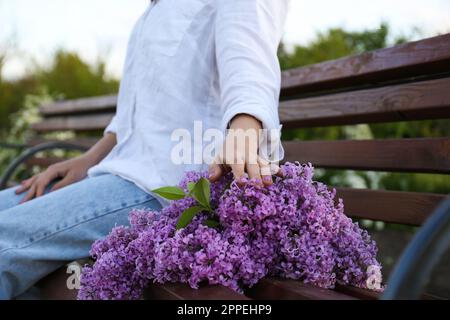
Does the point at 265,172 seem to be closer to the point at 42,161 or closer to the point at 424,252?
the point at 424,252

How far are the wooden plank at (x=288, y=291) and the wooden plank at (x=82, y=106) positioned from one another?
2919 mm

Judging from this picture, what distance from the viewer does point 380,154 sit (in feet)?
6.23

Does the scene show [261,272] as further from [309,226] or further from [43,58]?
[43,58]

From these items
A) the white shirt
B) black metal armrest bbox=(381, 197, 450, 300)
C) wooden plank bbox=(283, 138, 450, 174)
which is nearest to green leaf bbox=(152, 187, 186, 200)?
the white shirt

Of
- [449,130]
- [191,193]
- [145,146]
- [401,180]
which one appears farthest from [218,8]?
[401,180]

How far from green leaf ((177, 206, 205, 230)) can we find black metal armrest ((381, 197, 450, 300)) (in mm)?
623

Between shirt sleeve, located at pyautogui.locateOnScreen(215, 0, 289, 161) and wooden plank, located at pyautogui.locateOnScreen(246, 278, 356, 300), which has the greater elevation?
shirt sleeve, located at pyautogui.locateOnScreen(215, 0, 289, 161)

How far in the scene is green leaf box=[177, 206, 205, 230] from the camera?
125cm

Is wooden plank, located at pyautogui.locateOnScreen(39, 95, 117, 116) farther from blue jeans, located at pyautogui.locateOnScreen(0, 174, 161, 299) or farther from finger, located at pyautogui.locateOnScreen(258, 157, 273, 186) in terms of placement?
finger, located at pyautogui.locateOnScreen(258, 157, 273, 186)

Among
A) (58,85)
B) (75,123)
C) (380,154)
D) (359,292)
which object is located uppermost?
(58,85)

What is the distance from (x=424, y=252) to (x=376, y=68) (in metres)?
1.36

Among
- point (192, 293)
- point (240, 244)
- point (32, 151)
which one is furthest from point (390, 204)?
point (32, 151)

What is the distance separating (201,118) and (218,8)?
34cm
